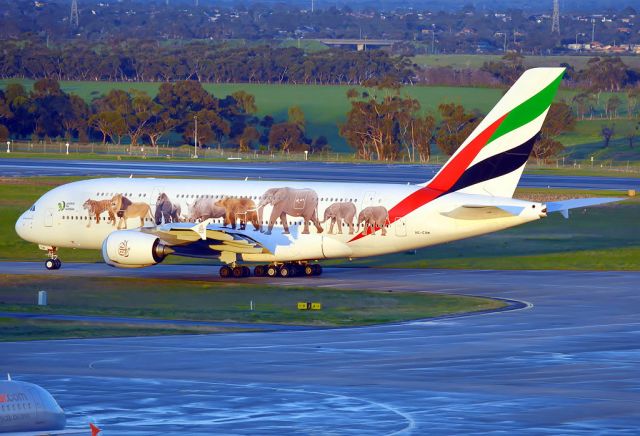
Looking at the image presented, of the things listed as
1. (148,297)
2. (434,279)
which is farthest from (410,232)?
(148,297)

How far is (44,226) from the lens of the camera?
176ft

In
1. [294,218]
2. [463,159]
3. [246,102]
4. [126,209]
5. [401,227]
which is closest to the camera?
[463,159]

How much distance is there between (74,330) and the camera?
1405 inches

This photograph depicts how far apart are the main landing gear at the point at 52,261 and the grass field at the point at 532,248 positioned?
319 cm

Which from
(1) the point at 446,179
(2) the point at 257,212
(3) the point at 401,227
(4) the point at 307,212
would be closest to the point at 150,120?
(2) the point at 257,212

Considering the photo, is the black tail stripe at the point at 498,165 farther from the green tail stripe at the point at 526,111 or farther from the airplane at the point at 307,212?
the green tail stripe at the point at 526,111

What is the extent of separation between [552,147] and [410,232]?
84.4m

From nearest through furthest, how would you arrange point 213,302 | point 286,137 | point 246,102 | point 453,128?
point 213,302
point 453,128
point 286,137
point 246,102

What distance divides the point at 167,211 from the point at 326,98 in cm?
12202

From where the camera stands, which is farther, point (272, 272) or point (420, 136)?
point (420, 136)

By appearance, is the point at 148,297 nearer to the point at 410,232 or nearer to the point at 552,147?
the point at 410,232

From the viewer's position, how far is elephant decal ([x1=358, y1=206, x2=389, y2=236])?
49.4m

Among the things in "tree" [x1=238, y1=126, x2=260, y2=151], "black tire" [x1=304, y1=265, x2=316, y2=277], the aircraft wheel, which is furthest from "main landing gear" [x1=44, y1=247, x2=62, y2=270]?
"tree" [x1=238, y1=126, x2=260, y2=151]

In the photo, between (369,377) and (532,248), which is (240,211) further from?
(369,377)
